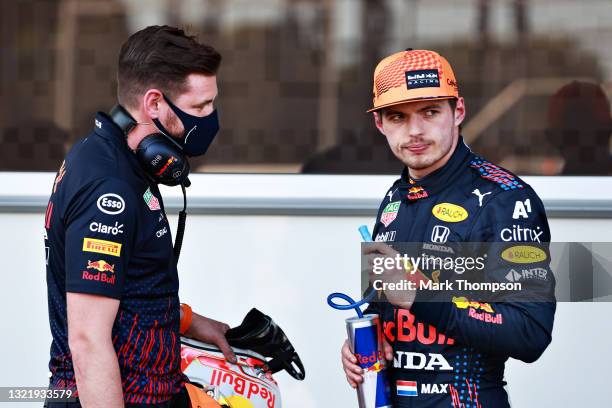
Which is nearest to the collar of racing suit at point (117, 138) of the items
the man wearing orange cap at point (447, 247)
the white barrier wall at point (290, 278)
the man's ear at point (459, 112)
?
the man wearing orange cap at point (447, 247)

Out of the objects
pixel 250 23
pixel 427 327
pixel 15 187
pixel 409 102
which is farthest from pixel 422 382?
pixel 15 187

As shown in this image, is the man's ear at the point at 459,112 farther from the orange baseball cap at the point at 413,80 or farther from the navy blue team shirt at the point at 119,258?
the navy blue team shirt at the point at 119,258

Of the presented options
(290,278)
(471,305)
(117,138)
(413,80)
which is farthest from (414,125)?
(290,278)

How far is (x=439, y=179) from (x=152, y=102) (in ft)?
2.30

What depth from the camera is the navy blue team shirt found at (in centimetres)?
181

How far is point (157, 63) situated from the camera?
2.01m

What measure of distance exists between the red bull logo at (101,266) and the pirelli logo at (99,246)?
21mm

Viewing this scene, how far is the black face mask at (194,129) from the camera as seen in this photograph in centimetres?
207

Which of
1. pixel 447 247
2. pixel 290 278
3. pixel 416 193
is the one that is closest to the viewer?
pixel 447 247

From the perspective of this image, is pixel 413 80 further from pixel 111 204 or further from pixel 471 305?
pixel 111 204

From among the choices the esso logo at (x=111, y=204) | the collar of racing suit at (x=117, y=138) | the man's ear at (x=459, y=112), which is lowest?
the esso logo at (x=111, y=204)

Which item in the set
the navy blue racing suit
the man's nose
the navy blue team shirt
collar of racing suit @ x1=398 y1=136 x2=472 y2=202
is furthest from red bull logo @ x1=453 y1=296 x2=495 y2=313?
the navy blue team shirt

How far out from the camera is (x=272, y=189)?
3.07 meters

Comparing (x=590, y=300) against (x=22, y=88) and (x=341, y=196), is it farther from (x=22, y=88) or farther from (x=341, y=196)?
(x=22, y=88)
